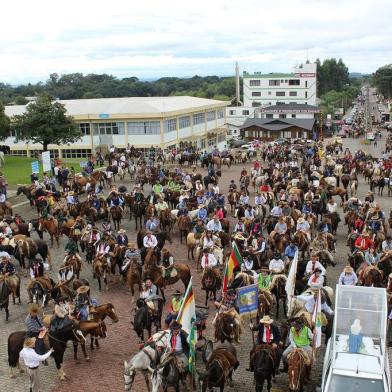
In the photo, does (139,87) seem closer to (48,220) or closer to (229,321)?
(48,220)

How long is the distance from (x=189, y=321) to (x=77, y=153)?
3851 centimetres

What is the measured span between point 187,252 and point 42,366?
7.94 meters

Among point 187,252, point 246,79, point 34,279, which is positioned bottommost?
point 187,252

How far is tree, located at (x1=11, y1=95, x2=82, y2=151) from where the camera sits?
114 feet

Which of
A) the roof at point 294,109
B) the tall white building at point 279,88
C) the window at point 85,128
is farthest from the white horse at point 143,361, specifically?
→ the tall white building at point 279,88

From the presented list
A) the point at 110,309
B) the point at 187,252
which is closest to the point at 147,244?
the point at 187,252

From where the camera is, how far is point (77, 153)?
46.0m

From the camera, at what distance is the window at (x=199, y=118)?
54.6 metres

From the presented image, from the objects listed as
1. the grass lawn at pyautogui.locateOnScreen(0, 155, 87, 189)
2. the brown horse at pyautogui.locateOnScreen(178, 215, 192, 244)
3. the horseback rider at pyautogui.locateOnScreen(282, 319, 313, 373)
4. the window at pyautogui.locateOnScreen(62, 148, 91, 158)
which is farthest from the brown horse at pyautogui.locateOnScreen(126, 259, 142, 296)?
the window at pyautogui.locateOnScreen(62, 148, 91, 158)

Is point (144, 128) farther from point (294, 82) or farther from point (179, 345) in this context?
point (294, 82)

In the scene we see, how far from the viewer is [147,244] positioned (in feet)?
50.2

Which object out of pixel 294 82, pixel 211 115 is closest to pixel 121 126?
pixel 211 115

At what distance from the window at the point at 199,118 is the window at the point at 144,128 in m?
10.7

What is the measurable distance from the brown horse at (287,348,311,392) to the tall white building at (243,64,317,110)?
8466 cm
